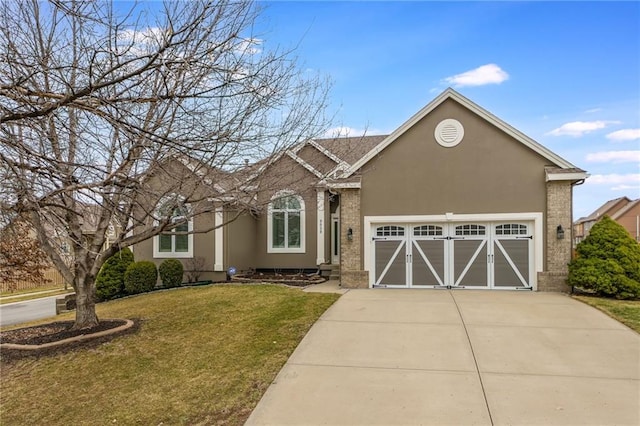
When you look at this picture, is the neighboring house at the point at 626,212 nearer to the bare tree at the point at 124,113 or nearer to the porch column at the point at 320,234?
the porch column at the point at 320,234

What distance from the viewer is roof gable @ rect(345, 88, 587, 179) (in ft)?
38.9

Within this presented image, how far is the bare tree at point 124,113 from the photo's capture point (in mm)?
4363

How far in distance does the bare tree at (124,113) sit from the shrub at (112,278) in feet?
17.4

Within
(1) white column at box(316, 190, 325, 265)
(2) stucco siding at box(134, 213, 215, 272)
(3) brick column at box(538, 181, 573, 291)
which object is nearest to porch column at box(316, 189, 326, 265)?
(1) white column at box(316, 190, 325, 265)

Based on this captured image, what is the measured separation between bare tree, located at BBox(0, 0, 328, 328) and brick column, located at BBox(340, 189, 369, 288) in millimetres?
4496

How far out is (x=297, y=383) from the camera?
563cm

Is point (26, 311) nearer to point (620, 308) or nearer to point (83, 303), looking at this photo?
point (83, 303)

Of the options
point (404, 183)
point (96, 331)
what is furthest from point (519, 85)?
point (96, 331)

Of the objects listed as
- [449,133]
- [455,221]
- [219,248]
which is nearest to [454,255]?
[455,221]

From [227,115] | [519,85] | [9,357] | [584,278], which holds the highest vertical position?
[519,85]

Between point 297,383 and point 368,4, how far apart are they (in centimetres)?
825

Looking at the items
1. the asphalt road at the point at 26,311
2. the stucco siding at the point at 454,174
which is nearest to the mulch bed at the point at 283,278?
the stucco siding at the point at 454,174

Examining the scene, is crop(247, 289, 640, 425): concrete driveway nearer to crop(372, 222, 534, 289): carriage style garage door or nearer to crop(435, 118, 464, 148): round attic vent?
crop(372, 222, 534, 289): carriage style garage door

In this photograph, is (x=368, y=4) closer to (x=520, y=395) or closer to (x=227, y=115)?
(x=227, y=115)
